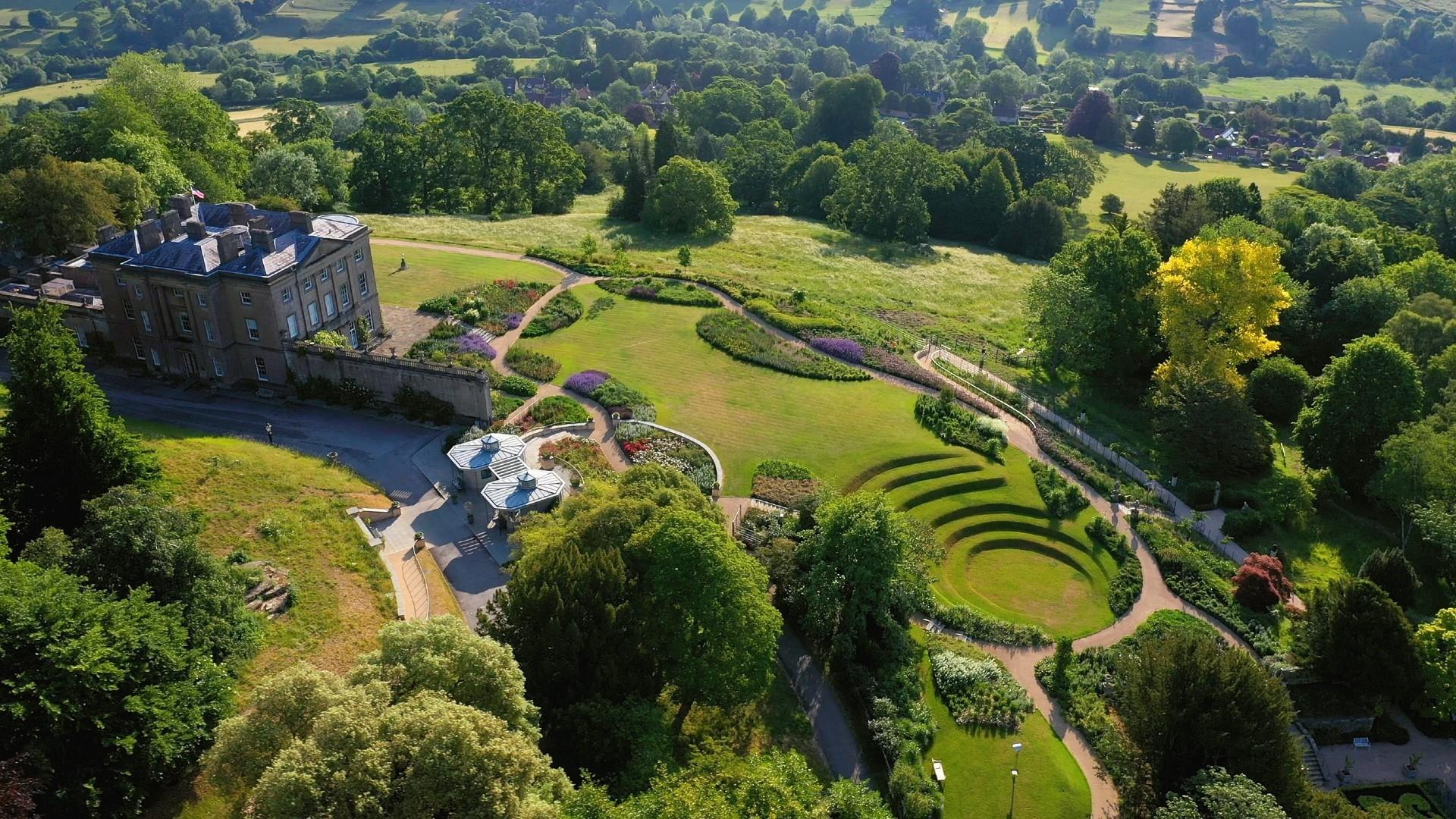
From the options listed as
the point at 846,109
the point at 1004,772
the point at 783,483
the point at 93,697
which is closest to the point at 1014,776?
the point at 1004,772

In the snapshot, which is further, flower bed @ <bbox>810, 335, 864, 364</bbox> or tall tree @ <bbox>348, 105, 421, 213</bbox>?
tall tree @ <bbox>348, 105, 421, 213</bbox>

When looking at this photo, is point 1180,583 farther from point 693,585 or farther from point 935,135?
point 935,135

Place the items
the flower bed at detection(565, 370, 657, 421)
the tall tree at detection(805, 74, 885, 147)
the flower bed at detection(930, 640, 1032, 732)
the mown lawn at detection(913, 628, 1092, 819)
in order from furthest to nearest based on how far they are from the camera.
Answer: the tall tree at detection(805, 74, 885, 147) → the flower bed at detection(565, 370, 657, 421) → the flower bed at detection(930, 640, 1032, 732) → the mown lawn at detection(913, 628, 1092, 819)

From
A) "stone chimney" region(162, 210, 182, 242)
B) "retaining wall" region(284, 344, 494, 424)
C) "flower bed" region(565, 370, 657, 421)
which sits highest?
"stone chimney" region(162, 210, 182, 242)

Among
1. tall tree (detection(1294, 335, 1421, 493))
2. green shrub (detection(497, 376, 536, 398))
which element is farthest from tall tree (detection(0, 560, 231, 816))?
tall tree (detection(1294, 335, 1421, 493))

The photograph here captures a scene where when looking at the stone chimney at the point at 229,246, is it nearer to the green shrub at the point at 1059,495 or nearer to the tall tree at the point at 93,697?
the tall tree at the point at 93,697

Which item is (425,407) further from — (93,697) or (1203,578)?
(1203,578)

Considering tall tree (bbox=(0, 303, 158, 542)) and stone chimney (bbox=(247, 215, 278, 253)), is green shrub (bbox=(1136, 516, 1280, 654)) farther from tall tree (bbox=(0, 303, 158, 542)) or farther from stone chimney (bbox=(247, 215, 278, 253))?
→ stone chimney (bbox=(247, 215, 278, 253))

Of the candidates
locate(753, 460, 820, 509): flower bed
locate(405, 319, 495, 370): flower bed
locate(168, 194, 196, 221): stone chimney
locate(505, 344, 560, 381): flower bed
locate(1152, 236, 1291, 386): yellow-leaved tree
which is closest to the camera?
locate(753, 460, 820, 509): flower bed
